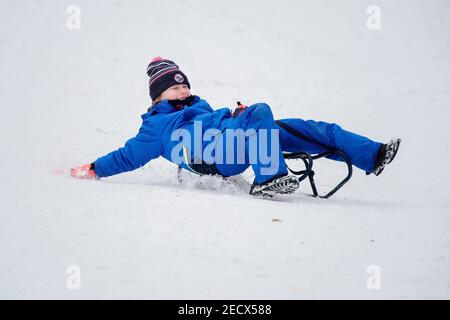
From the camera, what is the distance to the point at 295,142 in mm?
3416

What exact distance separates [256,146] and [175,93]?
0.93m

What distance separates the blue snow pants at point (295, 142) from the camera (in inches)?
123

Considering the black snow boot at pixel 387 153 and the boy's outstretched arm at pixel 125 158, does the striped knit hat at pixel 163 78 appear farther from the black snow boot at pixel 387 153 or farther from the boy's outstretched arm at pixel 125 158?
the black snow boot at pixel 387 153

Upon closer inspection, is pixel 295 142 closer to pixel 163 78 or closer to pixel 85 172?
pixel 163 78

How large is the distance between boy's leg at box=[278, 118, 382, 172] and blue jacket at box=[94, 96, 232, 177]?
14.8 inches

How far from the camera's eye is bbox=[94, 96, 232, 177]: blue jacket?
11.3ft

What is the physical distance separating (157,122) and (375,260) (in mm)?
1665

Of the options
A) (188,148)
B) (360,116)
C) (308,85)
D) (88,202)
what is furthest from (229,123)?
(308,85)

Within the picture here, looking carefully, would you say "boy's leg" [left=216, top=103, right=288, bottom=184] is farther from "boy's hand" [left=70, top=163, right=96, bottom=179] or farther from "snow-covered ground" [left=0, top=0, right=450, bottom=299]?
"boy's hand" [left=70, top=163, right=96, bottom=179]

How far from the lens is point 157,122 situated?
3494 mm

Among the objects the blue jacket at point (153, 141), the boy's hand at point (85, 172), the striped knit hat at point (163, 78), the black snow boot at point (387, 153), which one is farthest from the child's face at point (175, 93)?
the black snow boot at point (387, 153)

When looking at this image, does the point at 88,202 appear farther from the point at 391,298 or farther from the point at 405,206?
the point at 405,206

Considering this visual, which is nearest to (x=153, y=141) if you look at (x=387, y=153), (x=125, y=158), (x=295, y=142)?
(x=125, y=158)

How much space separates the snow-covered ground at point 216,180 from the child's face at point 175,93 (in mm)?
506
